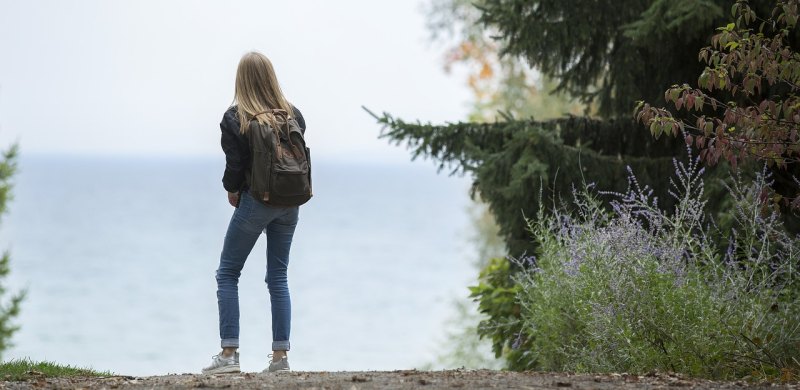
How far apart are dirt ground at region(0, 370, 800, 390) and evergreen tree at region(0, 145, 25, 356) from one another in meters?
6.86

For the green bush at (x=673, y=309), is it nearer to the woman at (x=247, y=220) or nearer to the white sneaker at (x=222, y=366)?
the woman at (x=247, y=220)

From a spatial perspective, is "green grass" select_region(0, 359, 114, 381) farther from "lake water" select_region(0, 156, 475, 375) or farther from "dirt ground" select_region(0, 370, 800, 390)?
"lake water" select_region(0, 156, 475, 375)

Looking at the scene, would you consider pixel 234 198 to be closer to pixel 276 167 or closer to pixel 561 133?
pixel 276 167

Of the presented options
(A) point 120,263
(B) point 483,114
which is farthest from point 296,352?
(A) point 120,263

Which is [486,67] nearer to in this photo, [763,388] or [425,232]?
[763,388]

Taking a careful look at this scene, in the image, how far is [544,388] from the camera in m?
4.84

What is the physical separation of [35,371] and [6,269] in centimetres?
650

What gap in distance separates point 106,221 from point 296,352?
46.9m

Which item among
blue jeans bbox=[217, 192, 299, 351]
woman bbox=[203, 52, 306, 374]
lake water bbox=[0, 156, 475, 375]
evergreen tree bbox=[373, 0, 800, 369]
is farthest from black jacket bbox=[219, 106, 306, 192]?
lake water bbox=[0, 156, 475, 375]

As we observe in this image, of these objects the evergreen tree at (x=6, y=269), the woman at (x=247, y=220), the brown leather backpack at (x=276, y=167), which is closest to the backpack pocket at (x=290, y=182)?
the brown leather backpack at (x=276, y=167)

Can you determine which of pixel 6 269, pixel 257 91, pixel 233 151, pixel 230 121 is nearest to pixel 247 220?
pixel 233 151

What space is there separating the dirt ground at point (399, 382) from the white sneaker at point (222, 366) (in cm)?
12

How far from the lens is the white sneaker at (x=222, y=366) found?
573cm

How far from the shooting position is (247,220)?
553 cm
